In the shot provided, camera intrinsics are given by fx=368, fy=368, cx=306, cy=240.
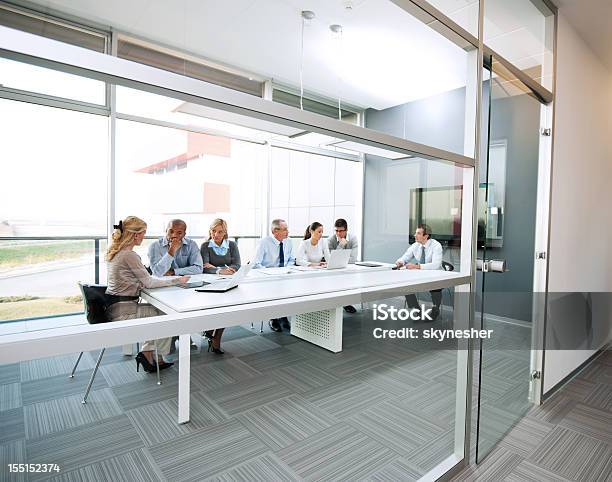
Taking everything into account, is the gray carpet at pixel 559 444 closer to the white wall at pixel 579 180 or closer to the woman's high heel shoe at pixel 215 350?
the white wall at pixel 579 180

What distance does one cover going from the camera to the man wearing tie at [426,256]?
5.99 ft

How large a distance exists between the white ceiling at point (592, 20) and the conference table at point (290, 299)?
5.95ft

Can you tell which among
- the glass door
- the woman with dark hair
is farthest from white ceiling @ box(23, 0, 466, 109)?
the woman with dark hair

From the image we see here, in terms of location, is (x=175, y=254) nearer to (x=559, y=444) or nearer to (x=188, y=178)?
(x=188, y=178)

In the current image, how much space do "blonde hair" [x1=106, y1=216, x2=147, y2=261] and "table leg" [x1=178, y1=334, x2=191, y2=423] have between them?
699 mm

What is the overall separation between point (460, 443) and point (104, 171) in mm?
3799

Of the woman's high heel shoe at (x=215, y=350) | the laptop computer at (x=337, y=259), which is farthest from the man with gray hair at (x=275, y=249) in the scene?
the woman's high heel shoe at (x=215, y=350)

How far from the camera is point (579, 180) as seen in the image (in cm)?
259

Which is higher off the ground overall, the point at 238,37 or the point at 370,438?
the point at 238,37

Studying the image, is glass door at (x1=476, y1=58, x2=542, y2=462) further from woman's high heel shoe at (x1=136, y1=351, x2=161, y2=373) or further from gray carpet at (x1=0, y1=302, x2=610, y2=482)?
woman's high heel shoe at (x1=136, y1=351, x2=161, y2=373)

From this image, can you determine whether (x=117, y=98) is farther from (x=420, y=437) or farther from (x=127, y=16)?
(x=420, y=437)

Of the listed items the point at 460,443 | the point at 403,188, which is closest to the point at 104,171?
the point at 403,188

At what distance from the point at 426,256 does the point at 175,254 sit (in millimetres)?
2156

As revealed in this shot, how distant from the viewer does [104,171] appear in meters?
3.73
